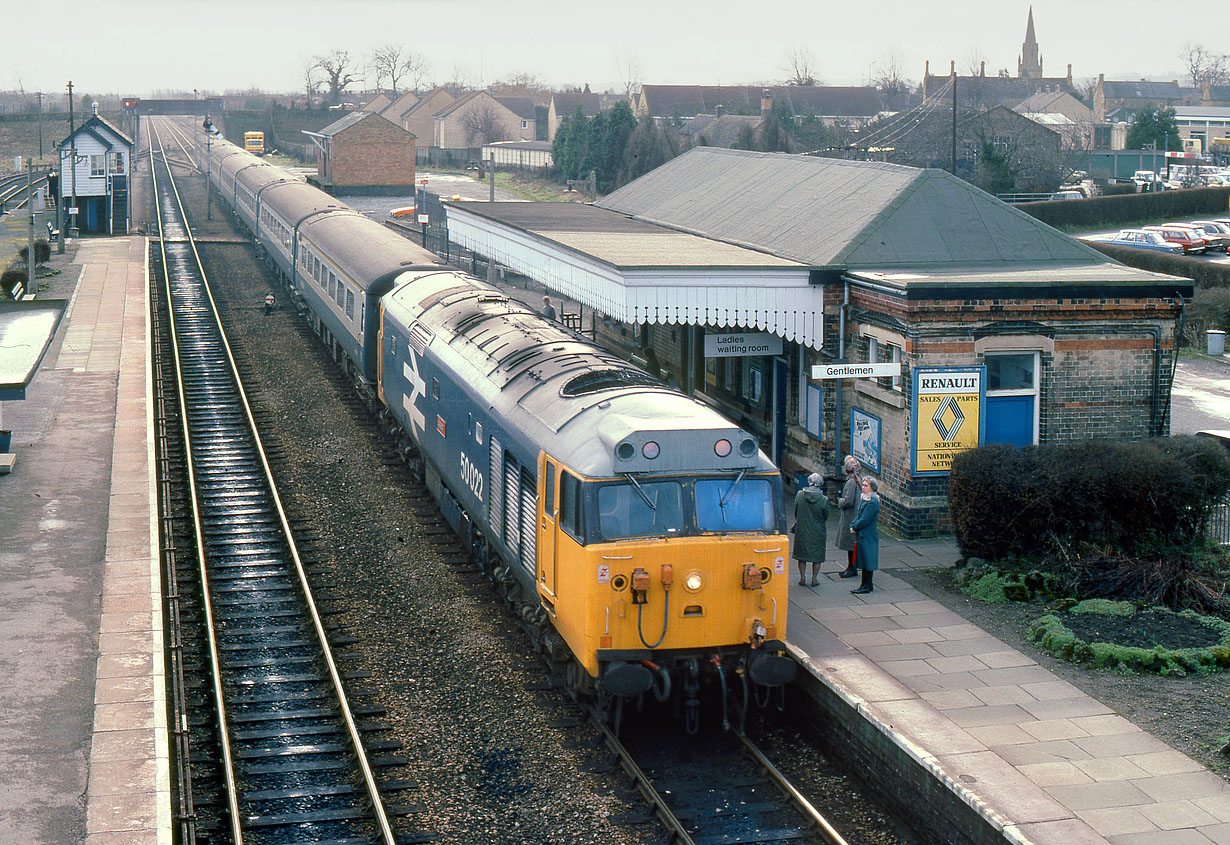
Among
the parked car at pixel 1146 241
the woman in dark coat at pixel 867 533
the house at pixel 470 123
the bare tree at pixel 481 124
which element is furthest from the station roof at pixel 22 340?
the bare tree at pixel 481 124

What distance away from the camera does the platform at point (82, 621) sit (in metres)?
10.1

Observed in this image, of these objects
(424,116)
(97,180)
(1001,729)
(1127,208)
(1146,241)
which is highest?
(424,116)

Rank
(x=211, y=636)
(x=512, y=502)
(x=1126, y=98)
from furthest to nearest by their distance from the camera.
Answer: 1. (x=1126, y=98)
2. (x=211, y=636)
3. (x=512, y=502)

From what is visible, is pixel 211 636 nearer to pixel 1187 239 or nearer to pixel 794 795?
pixel 794 795

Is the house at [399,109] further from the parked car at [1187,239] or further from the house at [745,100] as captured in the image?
the parked car at [1187,239]

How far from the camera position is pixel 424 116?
125 metres

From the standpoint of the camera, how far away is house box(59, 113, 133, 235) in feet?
190

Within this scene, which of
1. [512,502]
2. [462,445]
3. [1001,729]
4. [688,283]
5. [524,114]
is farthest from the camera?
[524,114]

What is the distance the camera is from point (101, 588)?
15156 millimetres

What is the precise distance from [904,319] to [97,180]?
50.0 metres

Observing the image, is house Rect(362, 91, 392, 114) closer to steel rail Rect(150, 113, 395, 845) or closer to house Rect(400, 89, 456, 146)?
house Rect(400, 89, 456, 146)

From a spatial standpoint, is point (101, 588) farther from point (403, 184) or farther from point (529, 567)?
point (403, 184)

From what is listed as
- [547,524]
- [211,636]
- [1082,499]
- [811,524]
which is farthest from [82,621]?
[1082,499]

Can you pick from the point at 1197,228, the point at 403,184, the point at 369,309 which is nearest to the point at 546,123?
the point at 403,184
